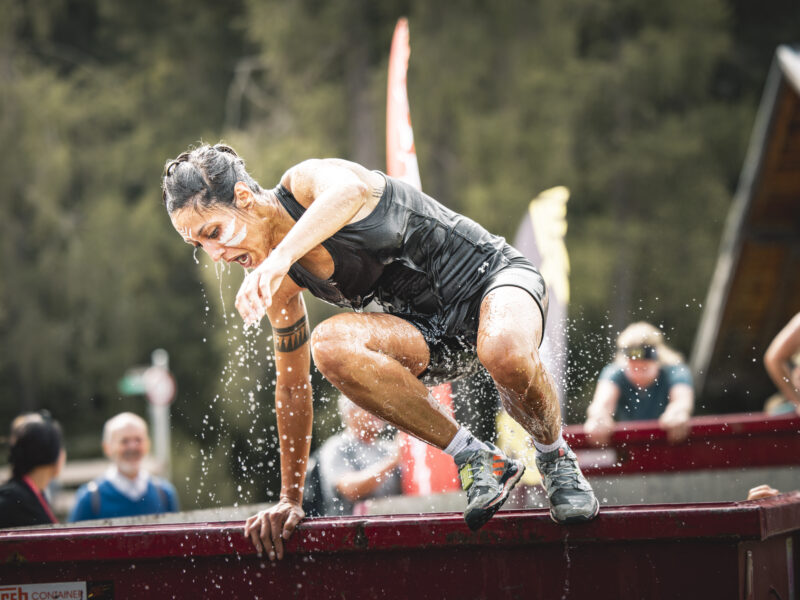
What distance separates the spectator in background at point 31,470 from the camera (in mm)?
4191

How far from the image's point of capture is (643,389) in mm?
5961

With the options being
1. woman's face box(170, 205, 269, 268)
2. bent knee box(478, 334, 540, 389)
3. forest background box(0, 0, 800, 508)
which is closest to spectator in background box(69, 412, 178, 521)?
woman's face box(170, 205, 269, 268)

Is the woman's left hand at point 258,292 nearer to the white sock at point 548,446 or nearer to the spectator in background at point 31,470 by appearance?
the white sock at point 548,446

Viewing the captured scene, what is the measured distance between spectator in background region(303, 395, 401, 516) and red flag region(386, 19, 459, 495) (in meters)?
0.16

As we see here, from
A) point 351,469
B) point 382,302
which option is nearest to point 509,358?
point 382,302

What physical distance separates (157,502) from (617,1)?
573 inches

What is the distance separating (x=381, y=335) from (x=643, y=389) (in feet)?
11.3

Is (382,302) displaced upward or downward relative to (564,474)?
upward

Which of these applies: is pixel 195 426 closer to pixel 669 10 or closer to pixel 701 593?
pixel 669 10

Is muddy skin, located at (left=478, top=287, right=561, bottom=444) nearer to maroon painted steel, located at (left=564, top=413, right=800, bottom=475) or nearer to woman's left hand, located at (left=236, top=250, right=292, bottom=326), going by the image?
woman's left hand, located at (left=236, top=250, right=292, bottom=326)

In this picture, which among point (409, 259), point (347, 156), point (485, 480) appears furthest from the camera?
point (347, 156)

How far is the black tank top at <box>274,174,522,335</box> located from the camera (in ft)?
9.85

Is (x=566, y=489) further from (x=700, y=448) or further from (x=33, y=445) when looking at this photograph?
(x=33, y=445)

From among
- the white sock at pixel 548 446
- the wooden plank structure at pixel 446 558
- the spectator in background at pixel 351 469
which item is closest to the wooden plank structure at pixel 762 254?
the spectator in background at pixel 351 469
